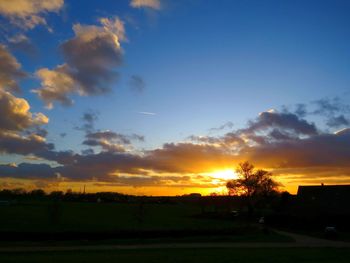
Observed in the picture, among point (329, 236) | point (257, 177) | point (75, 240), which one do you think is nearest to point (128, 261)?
point (75, 240)

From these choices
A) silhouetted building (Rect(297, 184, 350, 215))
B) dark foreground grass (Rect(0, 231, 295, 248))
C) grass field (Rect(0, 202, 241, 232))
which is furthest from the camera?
silhouetted building (Rect(297, 184, 350, 215))

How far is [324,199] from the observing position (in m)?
73.4

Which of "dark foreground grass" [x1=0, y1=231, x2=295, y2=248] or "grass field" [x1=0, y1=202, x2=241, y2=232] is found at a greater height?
"grass field" [x1=0, y1=202, x2=241, y2=232]

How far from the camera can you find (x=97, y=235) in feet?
147

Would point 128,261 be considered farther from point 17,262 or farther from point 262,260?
point 262,260

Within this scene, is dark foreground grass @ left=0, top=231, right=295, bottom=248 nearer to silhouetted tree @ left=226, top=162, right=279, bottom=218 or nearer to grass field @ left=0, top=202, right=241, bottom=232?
grass field @ left=0, top=202, right=241, bottom=232

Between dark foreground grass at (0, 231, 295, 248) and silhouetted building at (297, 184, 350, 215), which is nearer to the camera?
dark foreground grass at (0, 231, 295, 248)

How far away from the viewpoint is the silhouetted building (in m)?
68.8

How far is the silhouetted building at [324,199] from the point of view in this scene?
68.8 metres

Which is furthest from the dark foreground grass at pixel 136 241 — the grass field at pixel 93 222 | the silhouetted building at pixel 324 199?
the silhouetted building at pixel 324 199

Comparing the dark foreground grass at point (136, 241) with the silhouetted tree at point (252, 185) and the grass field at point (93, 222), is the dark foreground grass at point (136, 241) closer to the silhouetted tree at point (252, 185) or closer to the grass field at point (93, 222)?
the grass field at point (93, 222)

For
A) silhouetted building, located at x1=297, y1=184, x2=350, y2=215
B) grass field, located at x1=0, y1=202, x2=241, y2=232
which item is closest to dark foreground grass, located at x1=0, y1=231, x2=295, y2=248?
grass field, located at x1=0, y1=202, x2=241, y2=232

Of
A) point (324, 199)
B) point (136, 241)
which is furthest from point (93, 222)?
point (324, 199)

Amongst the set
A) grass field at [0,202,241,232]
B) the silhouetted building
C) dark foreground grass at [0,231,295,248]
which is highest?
the silhouetted building
